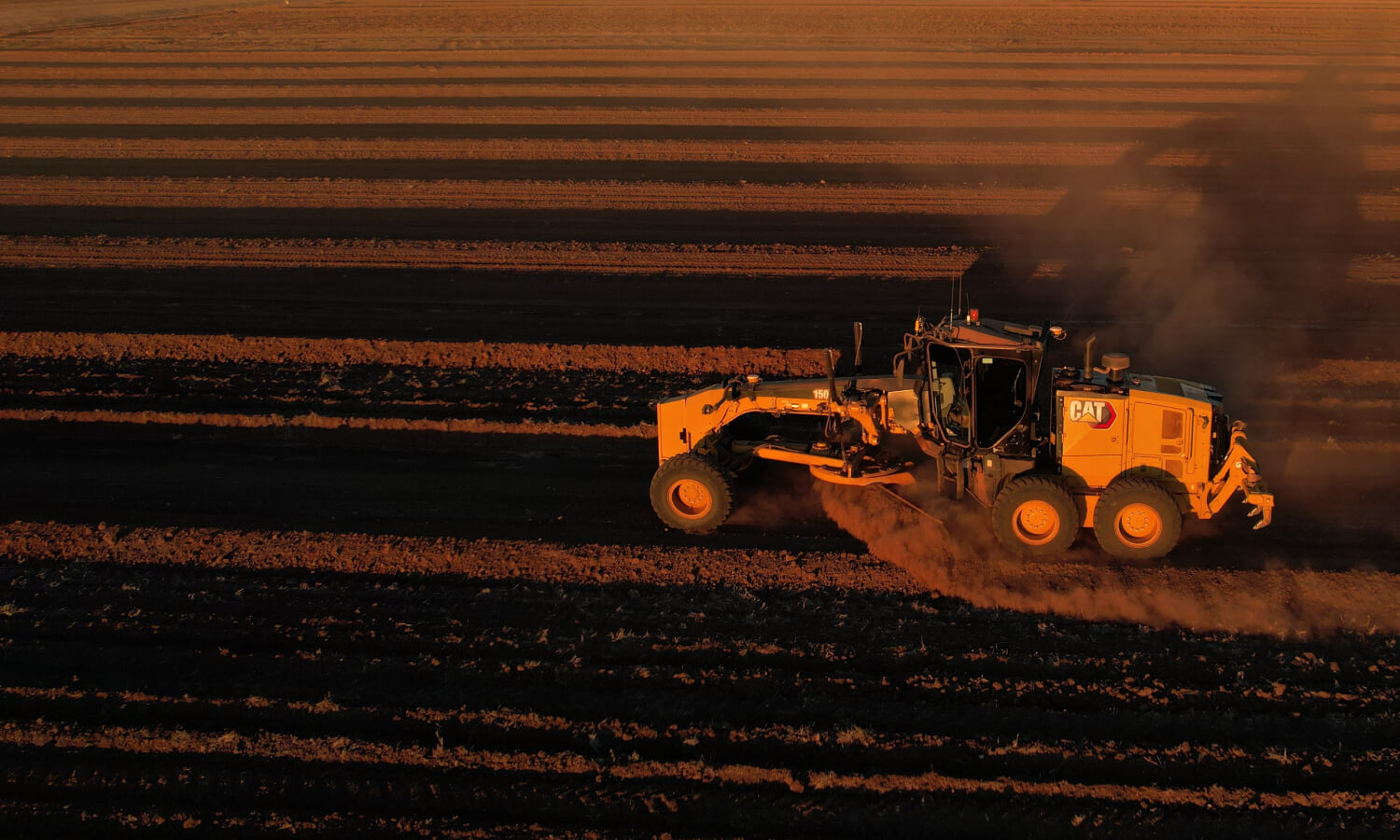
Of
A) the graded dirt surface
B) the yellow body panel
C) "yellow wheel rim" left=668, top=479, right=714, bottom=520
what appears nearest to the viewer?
the graded dirt surface

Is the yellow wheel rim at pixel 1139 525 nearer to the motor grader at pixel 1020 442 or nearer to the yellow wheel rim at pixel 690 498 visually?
the motor grader at pixel 1020 442

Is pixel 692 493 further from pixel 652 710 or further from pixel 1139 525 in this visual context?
pixel 1139 525

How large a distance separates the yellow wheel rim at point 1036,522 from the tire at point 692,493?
2.71 metres

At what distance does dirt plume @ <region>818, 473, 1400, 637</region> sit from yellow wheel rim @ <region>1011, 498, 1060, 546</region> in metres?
0.23

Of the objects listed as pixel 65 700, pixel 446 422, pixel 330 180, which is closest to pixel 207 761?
pixel 65 700

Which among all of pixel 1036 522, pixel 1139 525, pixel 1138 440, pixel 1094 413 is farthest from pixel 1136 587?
pixel 1094 413

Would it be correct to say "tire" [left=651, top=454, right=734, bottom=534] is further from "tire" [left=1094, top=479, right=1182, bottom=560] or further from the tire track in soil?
"tire" [left=1094, top=479, right=1182, bottom=560]

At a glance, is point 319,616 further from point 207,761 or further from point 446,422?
point 446,422

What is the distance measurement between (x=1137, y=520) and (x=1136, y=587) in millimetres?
623

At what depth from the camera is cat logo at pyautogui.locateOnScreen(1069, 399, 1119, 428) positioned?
9.71 metres

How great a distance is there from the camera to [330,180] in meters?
23.5

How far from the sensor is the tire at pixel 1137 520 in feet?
31.7

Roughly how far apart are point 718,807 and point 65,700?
17.5 feet

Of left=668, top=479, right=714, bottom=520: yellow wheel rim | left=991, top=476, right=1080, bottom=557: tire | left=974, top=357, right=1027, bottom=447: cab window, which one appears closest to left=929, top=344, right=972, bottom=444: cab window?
left=974, top=357, right=1027, bottom=447: cab window
